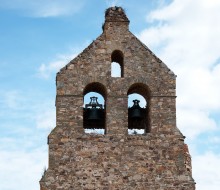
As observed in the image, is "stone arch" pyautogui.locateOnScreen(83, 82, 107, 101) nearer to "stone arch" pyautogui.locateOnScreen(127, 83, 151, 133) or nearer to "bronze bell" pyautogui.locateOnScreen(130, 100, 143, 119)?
"stone arch" pyautogui.locateOnScreen(127, 83, 151, 133)

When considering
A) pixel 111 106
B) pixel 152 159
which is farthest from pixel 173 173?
pixel 111 106

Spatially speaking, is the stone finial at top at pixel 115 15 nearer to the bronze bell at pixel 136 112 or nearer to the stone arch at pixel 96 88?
the stone arch at pixel 96 88

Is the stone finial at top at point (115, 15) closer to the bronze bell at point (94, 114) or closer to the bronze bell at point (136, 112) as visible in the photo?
→ the bronze bell at point (136, 112)

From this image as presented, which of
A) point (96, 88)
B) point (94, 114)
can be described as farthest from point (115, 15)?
point (94, 114)

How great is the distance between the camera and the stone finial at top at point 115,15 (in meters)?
18.8

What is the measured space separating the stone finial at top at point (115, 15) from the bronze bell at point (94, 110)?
7.05 feet

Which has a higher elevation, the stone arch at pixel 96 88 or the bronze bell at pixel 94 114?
the stone arch at pixel 96 88

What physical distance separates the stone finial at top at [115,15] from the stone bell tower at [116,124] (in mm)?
26

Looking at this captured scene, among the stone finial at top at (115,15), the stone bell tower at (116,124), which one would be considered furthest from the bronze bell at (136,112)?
the stone finial at top at (115,15)

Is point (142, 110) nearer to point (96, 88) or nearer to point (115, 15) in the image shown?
point (96, 88)

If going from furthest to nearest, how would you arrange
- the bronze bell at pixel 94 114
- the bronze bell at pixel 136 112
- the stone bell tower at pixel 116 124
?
the bronze bell at pixel 136 112
the bronze bell at pixel 94 114
the stone bell tower at pixel 116 124

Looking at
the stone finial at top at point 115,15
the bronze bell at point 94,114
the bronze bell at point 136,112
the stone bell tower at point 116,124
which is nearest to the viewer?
the stone bell tower at point 116,124

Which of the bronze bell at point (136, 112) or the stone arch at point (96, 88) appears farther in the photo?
the bronze bell at point (136, 112)

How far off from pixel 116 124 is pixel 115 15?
9.96 feet
